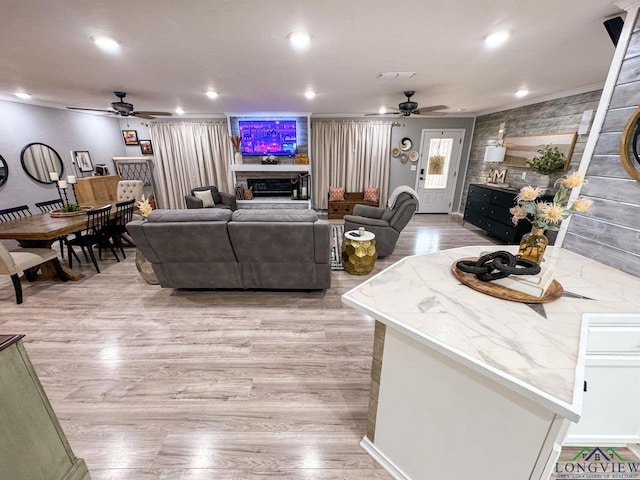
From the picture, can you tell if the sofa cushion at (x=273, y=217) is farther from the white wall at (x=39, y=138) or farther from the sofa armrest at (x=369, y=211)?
the white wall at (x=39, y=138)

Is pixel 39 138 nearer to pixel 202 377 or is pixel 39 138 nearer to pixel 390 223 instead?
pixel 202 377

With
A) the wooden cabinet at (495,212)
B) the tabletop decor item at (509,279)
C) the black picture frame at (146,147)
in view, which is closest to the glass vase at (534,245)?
the tabletop decor item at (509,279)

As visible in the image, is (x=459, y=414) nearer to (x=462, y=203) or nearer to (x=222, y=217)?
(x=222, y=217)

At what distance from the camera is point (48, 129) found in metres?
4.54

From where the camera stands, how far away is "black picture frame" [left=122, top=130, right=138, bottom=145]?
20.4 feet

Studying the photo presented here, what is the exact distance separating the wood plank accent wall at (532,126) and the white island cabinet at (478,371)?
3410mm

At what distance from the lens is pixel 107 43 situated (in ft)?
6.68

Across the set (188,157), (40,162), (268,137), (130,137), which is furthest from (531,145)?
(130,137)

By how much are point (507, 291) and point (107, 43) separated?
11.0 ft

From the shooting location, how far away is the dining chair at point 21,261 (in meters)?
2.52

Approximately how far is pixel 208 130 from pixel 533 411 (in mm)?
7021

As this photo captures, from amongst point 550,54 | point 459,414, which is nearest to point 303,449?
point 459,414

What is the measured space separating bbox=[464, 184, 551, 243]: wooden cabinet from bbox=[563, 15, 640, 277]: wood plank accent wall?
8.30 feet

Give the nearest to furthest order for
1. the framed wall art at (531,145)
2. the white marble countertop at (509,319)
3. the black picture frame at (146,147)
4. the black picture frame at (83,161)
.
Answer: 1. the white marble countertop at (509,319)
2. the framed wall art at (531,145)
3. the black picture frame at (83,161)
4. the black picture frame at (146,147)
